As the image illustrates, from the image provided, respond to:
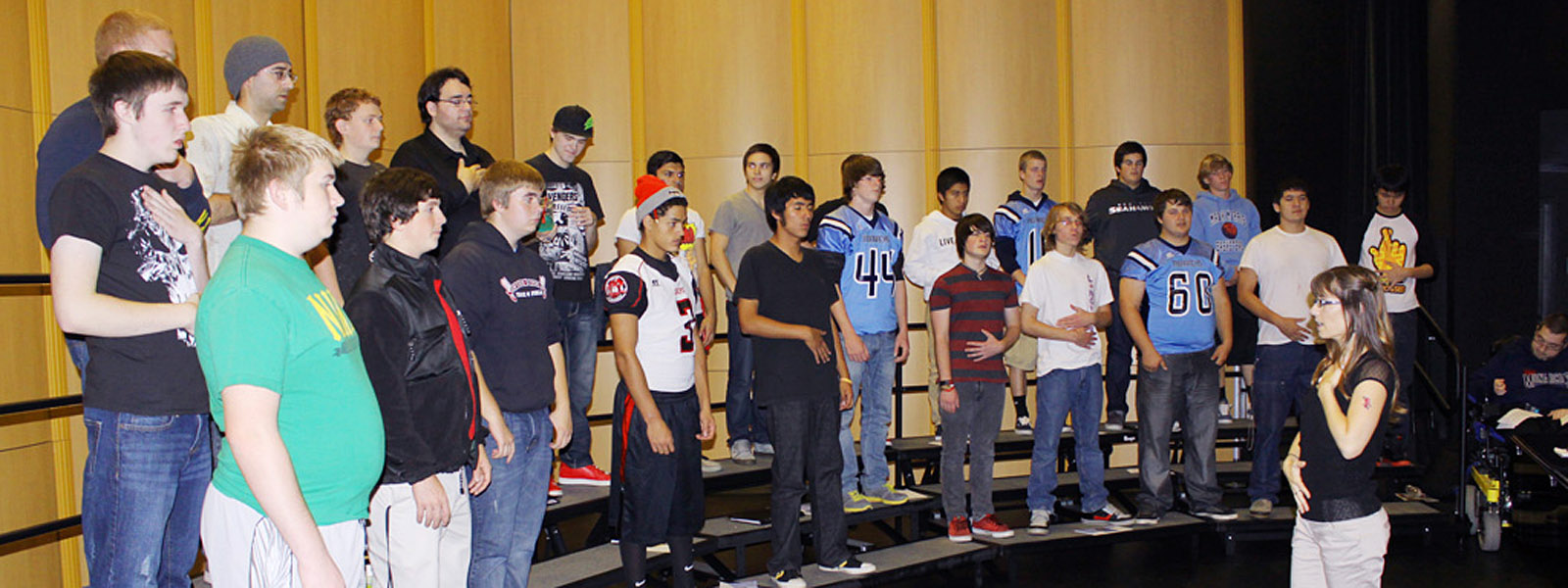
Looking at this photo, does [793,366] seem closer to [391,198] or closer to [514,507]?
[514,507]

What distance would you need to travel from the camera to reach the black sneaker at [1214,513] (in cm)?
578

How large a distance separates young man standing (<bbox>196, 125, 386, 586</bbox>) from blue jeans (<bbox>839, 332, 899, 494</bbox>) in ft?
11.4

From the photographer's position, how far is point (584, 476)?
528cm

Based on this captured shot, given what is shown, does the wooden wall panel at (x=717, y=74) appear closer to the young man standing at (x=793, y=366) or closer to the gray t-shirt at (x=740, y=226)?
the gray t-shirt at (x=740, y=226)

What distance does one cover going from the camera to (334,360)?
2.01 meters

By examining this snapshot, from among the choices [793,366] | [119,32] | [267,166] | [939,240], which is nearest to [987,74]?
[939,240]

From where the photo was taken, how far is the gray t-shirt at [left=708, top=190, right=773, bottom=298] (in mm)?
6109

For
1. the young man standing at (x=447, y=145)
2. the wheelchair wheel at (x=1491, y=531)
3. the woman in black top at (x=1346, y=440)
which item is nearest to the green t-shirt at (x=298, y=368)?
the young man standing at (x=447, y=145)

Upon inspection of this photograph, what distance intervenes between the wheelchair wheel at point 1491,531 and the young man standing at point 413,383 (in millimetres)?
5243

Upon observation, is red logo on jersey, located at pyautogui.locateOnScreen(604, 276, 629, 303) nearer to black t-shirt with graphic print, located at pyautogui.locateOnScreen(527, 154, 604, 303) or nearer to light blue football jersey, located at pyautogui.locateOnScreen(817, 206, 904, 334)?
black t-shirt with graphic print, located at pyautogui.locateOnScreen(527, 154, 604, 303)

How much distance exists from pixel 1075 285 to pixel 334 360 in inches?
169

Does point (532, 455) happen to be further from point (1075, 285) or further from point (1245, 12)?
point (1245, 12)

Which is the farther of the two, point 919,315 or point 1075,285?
point 919,315

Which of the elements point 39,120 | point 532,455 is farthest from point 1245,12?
point 39,120
